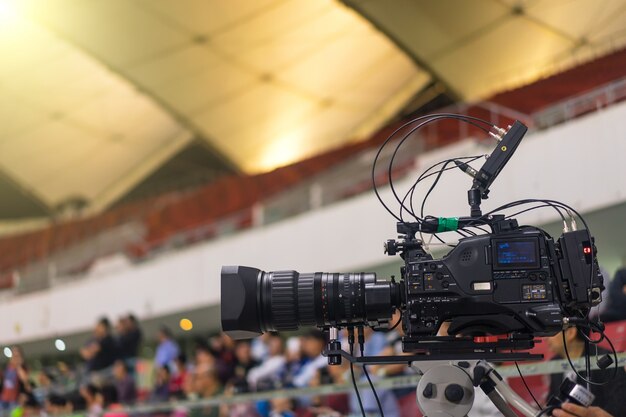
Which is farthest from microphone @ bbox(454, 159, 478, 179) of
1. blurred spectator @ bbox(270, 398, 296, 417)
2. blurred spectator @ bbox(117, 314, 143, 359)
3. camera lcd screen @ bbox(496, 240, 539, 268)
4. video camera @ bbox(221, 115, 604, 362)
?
blurred spectator @ bbox(117, 314, 143, 359)

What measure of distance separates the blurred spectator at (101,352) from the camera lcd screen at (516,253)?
4778 millimetres

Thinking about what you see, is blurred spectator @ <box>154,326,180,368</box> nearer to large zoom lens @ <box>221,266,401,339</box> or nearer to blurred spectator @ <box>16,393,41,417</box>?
blurred spectator @ <box>16,393,41,417</box>

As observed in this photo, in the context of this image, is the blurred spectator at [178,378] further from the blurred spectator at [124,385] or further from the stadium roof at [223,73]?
the stadium roof at [223,73]

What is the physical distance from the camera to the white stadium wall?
220 inches

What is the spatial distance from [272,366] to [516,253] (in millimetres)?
3438

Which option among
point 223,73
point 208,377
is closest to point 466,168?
point 208,377

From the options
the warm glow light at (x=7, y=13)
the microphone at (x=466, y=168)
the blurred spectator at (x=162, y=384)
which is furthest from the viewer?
the warm glow light at (x=7, y=13)

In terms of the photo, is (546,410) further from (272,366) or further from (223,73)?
(223,73)

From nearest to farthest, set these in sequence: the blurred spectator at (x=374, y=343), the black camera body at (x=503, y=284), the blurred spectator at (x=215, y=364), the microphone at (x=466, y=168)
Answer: the black camera body at (x=503, y=284) → the microphone at (x=466, y=168) → the blurred spectator at (x=374, y=343) → the blurred spectator at (x=215, y=364)

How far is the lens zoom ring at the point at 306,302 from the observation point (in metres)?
2.42

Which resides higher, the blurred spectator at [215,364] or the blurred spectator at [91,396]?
the blurred spectator at [215,364]

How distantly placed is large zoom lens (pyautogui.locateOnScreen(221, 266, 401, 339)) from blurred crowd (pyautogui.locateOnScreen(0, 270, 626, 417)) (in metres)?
0.92

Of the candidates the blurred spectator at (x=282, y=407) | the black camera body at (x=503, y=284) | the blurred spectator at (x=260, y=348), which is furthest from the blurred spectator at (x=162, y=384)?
the black camera body at (x=503, y=284)

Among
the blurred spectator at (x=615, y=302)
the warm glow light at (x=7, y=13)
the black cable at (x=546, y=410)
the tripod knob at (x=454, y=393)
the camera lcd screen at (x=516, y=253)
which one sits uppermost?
the warm glow light at (x=7, y=13)
